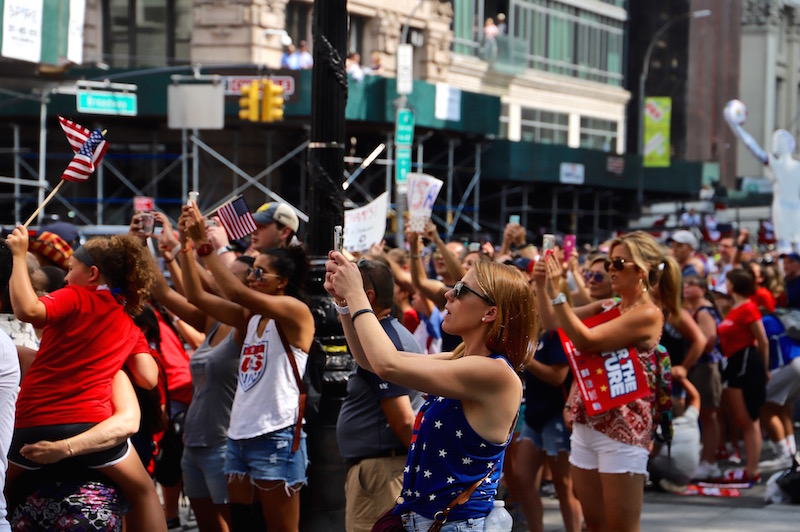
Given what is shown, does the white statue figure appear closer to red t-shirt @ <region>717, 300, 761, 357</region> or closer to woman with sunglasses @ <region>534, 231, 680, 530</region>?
red t-shirt @ <region>717, 300, 761, 357</region>

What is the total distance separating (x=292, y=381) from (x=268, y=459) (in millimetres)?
422

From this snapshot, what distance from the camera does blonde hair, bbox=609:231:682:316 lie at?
6.93 metres

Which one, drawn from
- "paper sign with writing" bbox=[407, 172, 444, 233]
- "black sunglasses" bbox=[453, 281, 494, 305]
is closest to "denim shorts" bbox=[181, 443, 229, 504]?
"black sunglasses" bbox=[453, 281, 494, 305]

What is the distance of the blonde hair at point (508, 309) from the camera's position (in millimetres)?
4422

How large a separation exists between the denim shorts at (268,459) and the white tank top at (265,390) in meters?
0.05

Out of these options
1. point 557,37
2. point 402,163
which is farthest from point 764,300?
point 557,37

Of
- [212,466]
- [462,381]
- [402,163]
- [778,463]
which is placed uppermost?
[402,163]

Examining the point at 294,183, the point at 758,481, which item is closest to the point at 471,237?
the point at 294,183

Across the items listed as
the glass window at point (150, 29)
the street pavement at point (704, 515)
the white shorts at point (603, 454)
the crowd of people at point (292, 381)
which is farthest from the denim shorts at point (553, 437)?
the glass window at point (150, 29)

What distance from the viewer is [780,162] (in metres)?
20.9

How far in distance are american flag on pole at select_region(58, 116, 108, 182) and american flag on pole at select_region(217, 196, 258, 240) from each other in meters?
0.78

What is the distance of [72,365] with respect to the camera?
213 inches

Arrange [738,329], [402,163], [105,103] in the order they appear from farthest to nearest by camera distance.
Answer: [402,163]
[105,103]
[738,329]

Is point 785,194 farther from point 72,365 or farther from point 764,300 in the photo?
point 72,365
